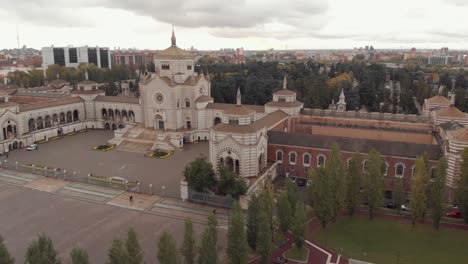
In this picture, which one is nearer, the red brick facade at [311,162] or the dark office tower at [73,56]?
the red brick facade at [311,162]

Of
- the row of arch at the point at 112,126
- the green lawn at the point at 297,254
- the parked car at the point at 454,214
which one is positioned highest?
the row of arch at the point at 112,126

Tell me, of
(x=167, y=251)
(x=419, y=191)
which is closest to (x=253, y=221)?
(x=167, y=251)

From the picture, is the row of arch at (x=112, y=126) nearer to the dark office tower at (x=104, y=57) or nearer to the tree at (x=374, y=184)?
the tree at (x=374, y=184)

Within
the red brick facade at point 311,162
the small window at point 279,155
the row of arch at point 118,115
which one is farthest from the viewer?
the row of arch at point 118,115

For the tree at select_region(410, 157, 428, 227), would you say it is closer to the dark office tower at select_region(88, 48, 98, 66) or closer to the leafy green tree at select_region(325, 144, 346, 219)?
the leafy green tree at select_region(325, 144, 346, 219)

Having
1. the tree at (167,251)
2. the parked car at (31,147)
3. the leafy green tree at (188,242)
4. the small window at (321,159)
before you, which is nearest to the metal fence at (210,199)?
the small window at (321,159)

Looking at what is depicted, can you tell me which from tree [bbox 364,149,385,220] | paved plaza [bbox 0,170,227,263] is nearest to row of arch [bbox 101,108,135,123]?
paved plaza [bbox 0,170,227,263]

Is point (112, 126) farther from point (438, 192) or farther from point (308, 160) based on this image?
point (438, 192)
